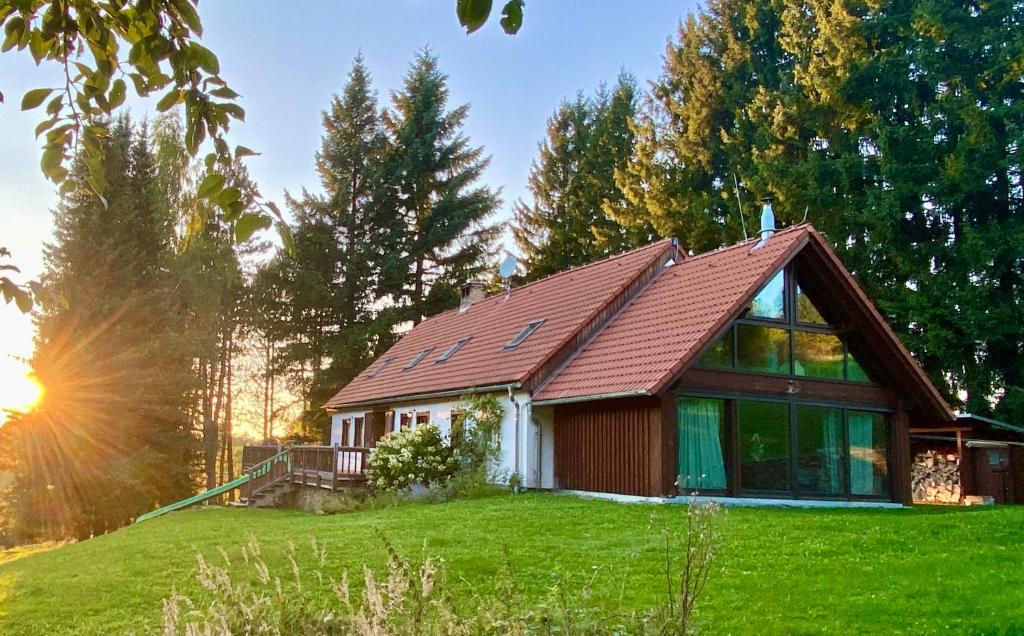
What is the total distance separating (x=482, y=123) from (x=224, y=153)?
40.2 meters

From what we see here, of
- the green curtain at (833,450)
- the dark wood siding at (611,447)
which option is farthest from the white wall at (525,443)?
the green curtain at (833,450)

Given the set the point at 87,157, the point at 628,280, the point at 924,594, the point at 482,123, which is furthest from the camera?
the point at 482,123

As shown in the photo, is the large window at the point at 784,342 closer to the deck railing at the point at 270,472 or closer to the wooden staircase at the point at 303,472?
the wooden staircase at the point at 303,472

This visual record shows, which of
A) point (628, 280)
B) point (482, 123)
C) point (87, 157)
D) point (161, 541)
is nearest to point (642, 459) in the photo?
point (628, 280)

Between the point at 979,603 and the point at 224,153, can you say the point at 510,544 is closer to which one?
the point at 979,603

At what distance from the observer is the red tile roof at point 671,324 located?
52.1 ft

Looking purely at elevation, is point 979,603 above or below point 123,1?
below

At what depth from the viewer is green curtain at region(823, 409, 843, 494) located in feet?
57.4

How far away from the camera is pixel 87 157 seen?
328 cm

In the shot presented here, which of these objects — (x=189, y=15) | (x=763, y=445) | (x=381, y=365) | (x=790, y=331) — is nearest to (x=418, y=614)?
(x=189, y=15)

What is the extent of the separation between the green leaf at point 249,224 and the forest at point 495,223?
1867 cm

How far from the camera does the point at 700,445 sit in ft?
53.0

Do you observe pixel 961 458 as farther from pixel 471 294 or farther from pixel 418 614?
pixel 418 614

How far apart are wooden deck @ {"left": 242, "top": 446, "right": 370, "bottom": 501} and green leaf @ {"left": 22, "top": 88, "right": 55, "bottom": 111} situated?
1936 cm
